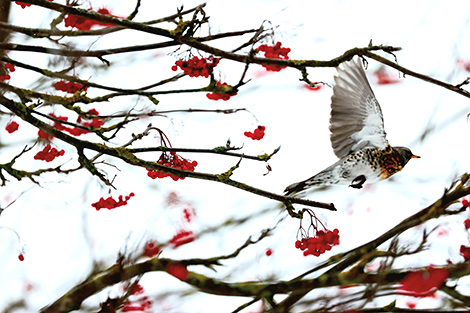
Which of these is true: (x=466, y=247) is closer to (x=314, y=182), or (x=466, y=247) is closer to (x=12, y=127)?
(x=314, y=182)

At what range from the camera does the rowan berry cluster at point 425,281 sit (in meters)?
2.44

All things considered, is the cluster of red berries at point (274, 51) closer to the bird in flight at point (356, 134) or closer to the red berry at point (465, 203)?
the red berry at point (465, 203)

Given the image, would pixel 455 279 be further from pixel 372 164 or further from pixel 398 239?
pixel 372 164

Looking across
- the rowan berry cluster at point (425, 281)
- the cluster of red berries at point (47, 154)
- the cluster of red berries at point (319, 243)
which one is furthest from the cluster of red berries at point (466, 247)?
the cluster of red berries at point (47, 154)

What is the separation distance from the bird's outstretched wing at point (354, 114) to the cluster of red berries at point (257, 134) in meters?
1.79

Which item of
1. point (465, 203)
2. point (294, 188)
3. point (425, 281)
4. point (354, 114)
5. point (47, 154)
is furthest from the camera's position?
point (354, 114)

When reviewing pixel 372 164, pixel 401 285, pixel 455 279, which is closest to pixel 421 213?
pixel 455 279

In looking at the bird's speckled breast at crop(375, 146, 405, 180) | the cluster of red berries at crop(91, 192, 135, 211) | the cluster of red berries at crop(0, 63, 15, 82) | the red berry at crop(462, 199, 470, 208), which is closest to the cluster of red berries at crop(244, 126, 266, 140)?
the cluster of red berries at crop(91, 192, 135, 211)

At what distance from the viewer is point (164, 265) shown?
11.1ft

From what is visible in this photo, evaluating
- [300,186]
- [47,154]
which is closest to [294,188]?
[300,186]

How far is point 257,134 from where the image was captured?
10.7ft

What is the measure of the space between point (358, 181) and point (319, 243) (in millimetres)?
1928

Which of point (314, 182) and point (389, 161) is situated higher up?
point (389, 161)

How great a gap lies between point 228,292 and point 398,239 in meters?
1.18
